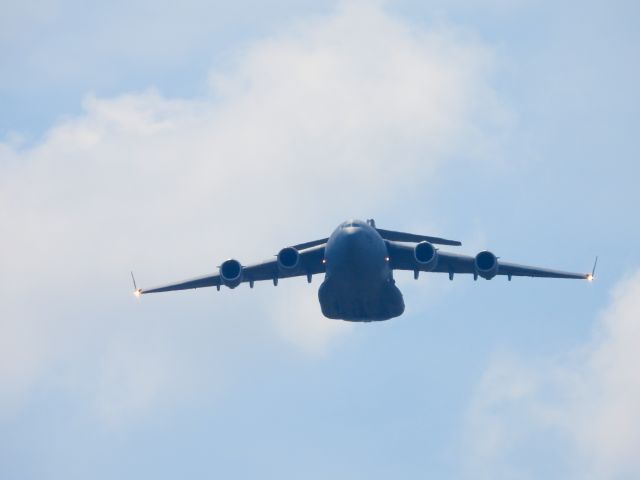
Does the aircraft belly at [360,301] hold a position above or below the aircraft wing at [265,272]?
below

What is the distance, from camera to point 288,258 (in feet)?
105

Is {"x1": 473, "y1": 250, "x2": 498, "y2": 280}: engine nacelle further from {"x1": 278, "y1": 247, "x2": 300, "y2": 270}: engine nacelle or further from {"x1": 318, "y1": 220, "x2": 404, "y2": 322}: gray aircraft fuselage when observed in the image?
{"x1": 278, "y1": 247, "x2": 300, "y2": 270}: engine nacelle

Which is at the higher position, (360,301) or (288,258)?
(288,258)

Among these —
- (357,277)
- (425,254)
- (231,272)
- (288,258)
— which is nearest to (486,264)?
(425,254)

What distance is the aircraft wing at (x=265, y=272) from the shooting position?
114 ft

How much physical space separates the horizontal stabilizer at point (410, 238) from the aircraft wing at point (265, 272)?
2.00 m

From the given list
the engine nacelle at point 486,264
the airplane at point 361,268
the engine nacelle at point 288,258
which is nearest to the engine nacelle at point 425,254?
the airplane at point 361,268

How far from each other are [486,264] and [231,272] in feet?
24.2

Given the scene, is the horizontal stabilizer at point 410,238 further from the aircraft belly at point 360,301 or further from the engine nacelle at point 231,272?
the engine nacelle at point 231,272

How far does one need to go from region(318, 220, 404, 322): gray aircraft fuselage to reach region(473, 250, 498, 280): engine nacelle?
2460mm

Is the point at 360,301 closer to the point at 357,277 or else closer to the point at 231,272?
the point at 357,277

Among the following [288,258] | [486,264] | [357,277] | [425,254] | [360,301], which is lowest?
[357,277]

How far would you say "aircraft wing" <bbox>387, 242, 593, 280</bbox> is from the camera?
34469 mm

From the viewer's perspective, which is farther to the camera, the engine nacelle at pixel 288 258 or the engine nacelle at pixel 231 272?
the engine nacelle at pixel 231 272
